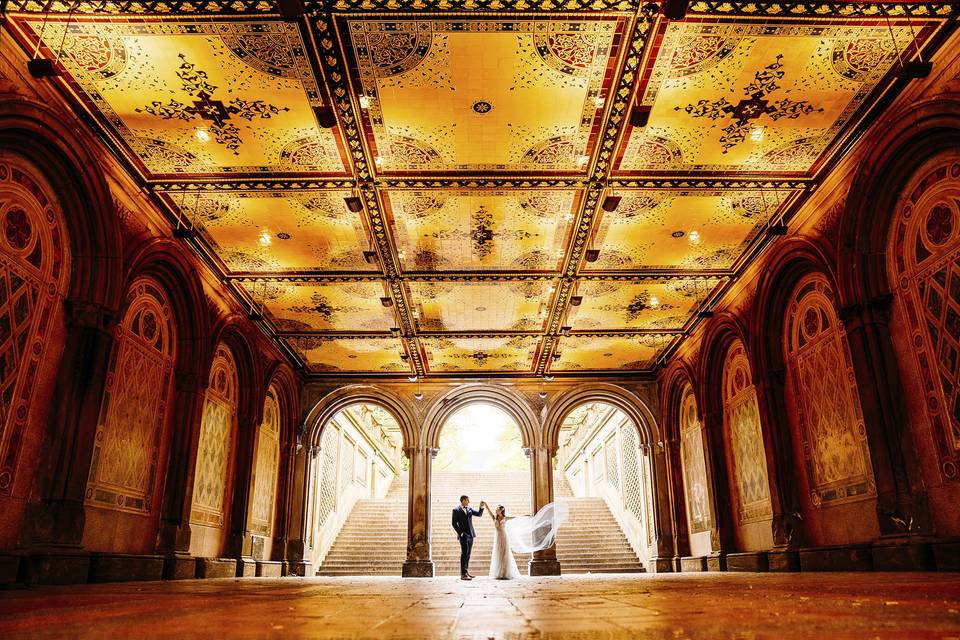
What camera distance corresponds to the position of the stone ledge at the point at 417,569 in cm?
1485

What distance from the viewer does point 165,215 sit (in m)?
8.94

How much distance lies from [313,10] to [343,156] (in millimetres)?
2186

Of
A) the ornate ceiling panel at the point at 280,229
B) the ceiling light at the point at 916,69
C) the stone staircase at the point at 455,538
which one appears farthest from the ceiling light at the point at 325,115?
the stone staircase at the point at 455,538

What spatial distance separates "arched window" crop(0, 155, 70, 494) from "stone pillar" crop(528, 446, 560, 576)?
11.3 m

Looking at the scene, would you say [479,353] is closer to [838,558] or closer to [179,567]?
[179,567]

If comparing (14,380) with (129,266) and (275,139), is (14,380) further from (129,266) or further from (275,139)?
(275,139)

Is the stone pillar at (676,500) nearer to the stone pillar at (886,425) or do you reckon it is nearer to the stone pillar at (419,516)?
the stone pillar at (419,516)

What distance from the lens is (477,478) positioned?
A: 76.2 feet

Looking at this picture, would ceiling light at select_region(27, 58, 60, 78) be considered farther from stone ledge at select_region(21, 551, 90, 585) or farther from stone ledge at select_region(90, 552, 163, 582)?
stone ledge at select_region(90, 552, 163, 582)

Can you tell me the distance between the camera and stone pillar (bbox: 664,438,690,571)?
585 inches

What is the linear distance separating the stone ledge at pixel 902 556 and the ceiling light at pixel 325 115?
7.78 m

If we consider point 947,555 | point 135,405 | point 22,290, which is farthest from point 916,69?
point 135,405

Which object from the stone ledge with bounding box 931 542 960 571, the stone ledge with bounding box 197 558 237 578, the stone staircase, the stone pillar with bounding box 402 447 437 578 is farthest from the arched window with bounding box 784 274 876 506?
the stone ledge with bounding box 197 558 237 578

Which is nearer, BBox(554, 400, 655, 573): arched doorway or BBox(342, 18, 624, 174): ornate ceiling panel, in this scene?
BBox(342, 18, 624, 174): ornate ceiling panel
